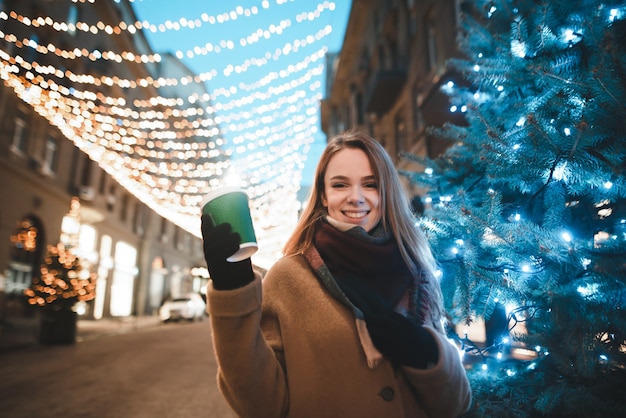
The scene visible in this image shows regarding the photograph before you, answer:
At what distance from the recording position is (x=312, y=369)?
4.87 ft

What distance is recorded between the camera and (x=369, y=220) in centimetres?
182

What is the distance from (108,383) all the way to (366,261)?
255 inches

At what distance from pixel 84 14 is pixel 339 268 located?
22947 mm

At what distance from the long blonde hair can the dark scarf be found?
2.7 inches

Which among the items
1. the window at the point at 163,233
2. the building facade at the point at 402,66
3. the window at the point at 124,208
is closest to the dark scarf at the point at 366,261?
the building facade at the point at 402,66

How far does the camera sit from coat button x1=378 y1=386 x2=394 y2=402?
4.71ft

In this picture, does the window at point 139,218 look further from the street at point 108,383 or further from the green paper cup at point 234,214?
the green paper cup at point 234,214

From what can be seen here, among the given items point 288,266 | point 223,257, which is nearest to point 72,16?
point 288,266

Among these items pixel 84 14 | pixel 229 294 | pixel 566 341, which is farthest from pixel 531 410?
pixel 84 14

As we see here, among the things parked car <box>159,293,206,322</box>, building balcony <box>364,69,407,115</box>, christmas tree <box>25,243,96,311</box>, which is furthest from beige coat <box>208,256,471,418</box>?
parked car <box>159,293,206,322</box>

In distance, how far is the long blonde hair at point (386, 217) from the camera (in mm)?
1752

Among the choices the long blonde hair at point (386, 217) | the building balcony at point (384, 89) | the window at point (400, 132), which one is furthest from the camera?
the window at point (400, 132)

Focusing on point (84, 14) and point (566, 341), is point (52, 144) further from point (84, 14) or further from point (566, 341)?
point (566, 341)

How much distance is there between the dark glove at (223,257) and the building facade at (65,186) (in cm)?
728
